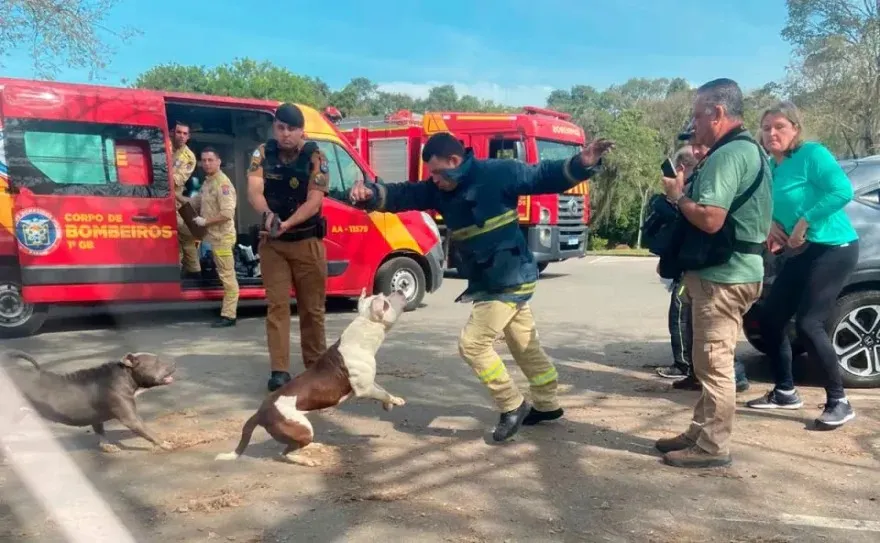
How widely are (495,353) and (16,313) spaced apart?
6.11 m

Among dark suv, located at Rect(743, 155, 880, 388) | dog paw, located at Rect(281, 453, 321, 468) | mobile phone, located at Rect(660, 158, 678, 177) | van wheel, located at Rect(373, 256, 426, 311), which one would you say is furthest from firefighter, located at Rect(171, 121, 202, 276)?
mobile phone, located at Rect(660, 158, 678, 177)

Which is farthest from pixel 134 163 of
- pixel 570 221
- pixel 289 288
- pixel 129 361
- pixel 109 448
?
pixel 570 221

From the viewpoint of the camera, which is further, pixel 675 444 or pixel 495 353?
pixel 495 353

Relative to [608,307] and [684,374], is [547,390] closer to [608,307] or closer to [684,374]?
[684,374]

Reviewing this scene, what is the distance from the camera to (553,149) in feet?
48.3

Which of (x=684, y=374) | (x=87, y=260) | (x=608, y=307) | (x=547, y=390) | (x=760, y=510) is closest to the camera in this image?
(x=760, y=510)

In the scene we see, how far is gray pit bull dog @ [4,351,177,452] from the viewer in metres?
4.37

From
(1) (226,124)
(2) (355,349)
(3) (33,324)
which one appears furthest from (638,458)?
(1) (226,124)

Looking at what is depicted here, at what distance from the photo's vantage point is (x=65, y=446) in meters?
4.56

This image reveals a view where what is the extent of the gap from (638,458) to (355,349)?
1.74m

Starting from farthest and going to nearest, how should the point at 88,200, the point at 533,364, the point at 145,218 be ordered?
the point at 145,218 → the point at 88,200 → the point at 533,364

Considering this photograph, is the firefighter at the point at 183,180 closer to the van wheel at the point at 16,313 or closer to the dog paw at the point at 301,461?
the van wheel at the point at 16,313

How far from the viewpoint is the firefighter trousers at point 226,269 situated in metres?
8.73

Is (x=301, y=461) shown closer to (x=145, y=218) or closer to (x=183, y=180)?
(x=145, y=218)
